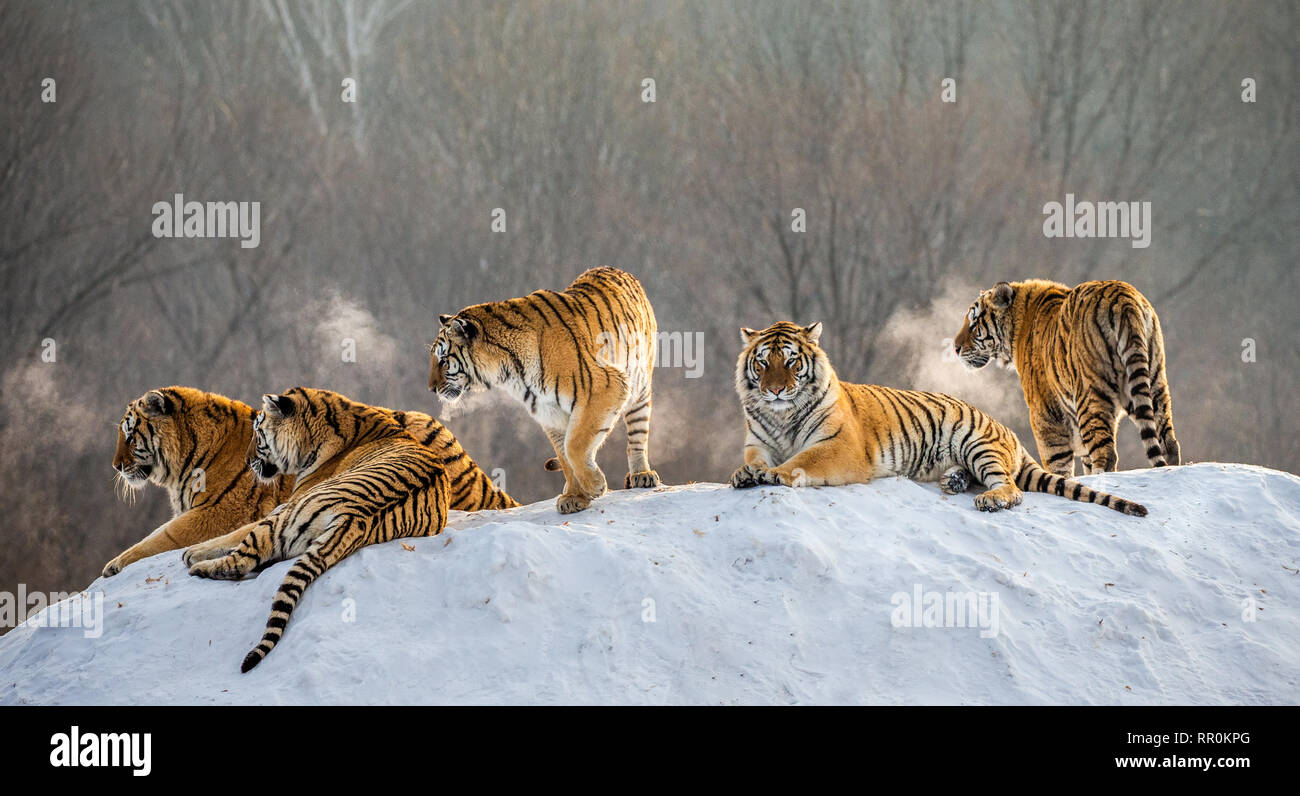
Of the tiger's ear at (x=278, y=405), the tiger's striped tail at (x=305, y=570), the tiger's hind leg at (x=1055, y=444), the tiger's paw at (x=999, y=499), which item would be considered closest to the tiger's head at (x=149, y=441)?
the tiger's ear at (x=278, y=405)

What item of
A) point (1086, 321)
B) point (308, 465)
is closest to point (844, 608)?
point (308, 465)

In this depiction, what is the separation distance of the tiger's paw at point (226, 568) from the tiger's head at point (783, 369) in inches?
111

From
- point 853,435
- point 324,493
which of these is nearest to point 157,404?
point 324,493

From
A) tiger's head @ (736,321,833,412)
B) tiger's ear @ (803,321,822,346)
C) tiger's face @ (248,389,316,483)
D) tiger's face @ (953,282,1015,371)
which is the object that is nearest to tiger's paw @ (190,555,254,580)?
tiger's face @ (248,389,316,483)

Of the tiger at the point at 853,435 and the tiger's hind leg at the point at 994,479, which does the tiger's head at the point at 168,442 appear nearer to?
the tiger at the point at 853,435

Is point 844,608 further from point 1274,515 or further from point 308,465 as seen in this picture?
point 308,465

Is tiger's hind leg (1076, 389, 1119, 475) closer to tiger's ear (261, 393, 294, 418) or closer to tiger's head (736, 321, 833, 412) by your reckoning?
tiger's head (736, 321, 833, 412)

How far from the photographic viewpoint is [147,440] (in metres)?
6.30

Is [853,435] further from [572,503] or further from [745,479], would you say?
[572,503]

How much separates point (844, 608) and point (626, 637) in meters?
0.98

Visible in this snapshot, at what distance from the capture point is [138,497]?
1098cm

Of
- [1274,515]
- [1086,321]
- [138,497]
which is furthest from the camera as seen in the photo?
[138,497]

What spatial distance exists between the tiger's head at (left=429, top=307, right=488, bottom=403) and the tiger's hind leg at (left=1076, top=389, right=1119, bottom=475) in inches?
156

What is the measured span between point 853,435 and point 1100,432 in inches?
85.3
